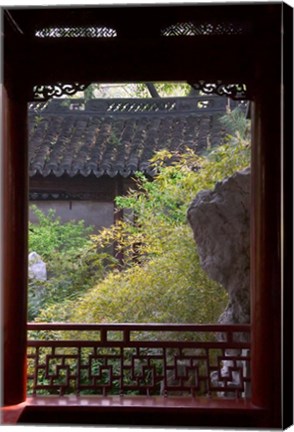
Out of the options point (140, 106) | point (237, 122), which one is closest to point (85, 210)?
point (140, 106)

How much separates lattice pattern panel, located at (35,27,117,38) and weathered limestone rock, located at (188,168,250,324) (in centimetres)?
140

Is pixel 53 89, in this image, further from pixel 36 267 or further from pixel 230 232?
pixel 36 267

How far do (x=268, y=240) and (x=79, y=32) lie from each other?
50.8 inches

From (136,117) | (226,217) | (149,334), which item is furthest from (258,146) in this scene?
(136,117)

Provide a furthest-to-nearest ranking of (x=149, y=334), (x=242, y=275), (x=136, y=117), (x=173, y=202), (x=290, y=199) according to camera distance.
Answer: (x=136, y=117) → (x=173, y=202) → (x=149, y=334) → (x=242, y=275) → (x=290, y=199)

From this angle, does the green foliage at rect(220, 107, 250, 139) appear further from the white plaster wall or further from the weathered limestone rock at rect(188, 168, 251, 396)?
the weathered limestone rock at rect(188, 168, 251, 396)

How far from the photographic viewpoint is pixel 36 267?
6871 millimetres

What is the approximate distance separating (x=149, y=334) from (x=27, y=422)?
7.17 feet

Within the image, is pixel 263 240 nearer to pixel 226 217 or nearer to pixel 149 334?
pixel 226 217

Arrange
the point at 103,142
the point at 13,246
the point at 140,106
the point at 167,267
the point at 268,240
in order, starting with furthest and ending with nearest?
the point at 140,106, the point at 103,142, the point at 167,267, the point at 13,246, the point at 268,240

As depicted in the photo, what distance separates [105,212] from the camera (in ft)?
24.0

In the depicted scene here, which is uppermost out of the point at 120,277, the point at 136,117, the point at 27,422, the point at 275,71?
the point at 136,117

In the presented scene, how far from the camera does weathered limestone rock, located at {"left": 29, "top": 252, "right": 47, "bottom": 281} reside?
6.85 meters

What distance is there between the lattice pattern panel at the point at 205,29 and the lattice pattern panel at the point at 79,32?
0.25 m
